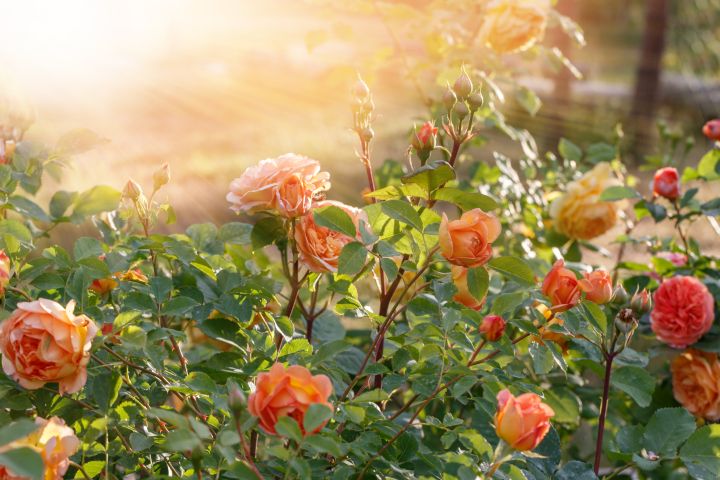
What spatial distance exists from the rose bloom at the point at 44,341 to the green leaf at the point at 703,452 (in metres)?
0.56

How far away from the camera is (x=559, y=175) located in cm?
147

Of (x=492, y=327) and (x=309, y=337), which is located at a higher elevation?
(x=492, y=327)

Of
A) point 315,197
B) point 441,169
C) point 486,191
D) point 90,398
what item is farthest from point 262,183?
point 486,191

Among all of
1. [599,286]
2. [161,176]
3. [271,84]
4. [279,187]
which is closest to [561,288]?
[599,286]

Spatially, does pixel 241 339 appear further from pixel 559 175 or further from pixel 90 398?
pixel 559 175

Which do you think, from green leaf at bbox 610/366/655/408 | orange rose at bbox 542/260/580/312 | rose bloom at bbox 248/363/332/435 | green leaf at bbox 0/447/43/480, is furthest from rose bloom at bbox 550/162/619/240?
green leaf at bbox 0/447/43/480

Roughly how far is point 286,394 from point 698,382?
722mm

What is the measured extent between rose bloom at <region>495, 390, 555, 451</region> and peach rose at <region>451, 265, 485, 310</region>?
0.20m

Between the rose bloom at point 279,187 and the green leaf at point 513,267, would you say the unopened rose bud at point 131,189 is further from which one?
the green leaf at point 513,267

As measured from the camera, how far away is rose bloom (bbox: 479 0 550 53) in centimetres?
131

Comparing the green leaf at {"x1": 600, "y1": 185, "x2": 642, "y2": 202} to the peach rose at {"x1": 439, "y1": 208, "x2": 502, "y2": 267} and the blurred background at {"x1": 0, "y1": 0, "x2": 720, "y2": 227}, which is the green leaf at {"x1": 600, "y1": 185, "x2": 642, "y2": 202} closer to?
the blurred background at {"x1": 0, "y1": 0, "x2": 720, "y2": 227}

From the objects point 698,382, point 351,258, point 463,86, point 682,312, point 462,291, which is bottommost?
point 698,382

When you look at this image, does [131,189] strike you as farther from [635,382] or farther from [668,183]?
[668,183]

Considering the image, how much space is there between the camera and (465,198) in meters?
0.73
